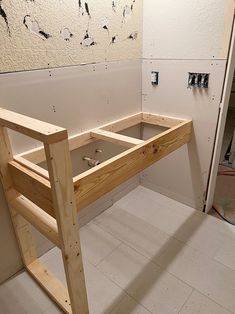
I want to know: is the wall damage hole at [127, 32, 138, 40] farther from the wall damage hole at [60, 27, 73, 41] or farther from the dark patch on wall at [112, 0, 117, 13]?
the wall damage hole at [60, 27, 73, 41]

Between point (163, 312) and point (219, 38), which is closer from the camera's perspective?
point (163, 312)

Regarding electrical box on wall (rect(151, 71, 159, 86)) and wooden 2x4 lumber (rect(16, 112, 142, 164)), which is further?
electrical box on wall (rect(151, 71, 159, 86))

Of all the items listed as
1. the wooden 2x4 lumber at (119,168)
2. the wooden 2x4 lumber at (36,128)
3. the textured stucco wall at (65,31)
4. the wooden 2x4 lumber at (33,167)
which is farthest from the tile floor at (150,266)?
the textured stucco wall at (65,31)

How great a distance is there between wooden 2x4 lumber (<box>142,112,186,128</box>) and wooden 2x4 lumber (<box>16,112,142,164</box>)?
0.05 meters

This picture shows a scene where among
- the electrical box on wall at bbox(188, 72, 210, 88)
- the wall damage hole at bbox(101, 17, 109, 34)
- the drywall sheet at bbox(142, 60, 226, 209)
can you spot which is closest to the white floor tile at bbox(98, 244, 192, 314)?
the drywall sheet at bbox(142, 60, 226, 209)

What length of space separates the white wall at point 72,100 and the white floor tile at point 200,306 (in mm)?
924

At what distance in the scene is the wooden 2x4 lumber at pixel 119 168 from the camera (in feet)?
3.36

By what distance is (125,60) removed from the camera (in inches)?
68.2

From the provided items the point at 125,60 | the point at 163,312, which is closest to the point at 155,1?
the point at 125,60

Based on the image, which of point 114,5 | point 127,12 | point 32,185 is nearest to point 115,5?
point 114,5

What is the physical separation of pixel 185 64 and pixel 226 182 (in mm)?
1351

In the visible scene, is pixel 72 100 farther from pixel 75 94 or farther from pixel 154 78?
pixel 154 78

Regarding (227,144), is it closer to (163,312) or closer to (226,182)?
(226,182)

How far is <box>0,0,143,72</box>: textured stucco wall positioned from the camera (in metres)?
1.11
